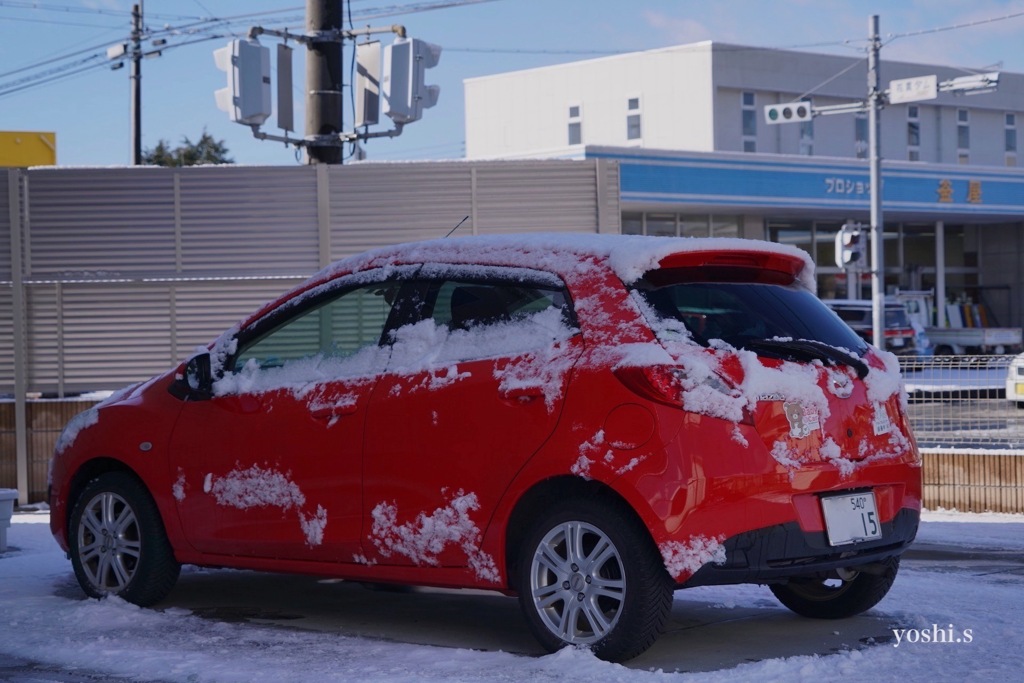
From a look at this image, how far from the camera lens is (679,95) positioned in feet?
146

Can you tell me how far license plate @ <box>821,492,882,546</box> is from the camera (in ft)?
17.2

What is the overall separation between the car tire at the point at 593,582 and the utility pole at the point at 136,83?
1061 inches

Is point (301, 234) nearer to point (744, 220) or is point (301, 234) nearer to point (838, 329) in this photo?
point (838, 329)

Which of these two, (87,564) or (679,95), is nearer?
(87,564)

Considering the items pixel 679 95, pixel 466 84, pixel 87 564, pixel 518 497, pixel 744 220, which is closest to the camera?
pixel 518 497

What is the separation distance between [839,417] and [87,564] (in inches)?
150

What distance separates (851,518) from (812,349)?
0.68 meters

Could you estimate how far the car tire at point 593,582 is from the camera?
5.10 m

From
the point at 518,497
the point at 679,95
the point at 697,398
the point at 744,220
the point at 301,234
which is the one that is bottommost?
the point at 518,497

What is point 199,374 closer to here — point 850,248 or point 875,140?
point 850,248

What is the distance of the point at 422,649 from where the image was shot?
5.67 m

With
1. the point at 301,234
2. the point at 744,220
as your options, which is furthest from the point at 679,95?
the point at 301,234

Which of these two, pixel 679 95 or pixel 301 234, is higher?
pixel 679 95

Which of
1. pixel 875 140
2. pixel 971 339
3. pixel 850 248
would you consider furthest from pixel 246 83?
pixel 971 339
